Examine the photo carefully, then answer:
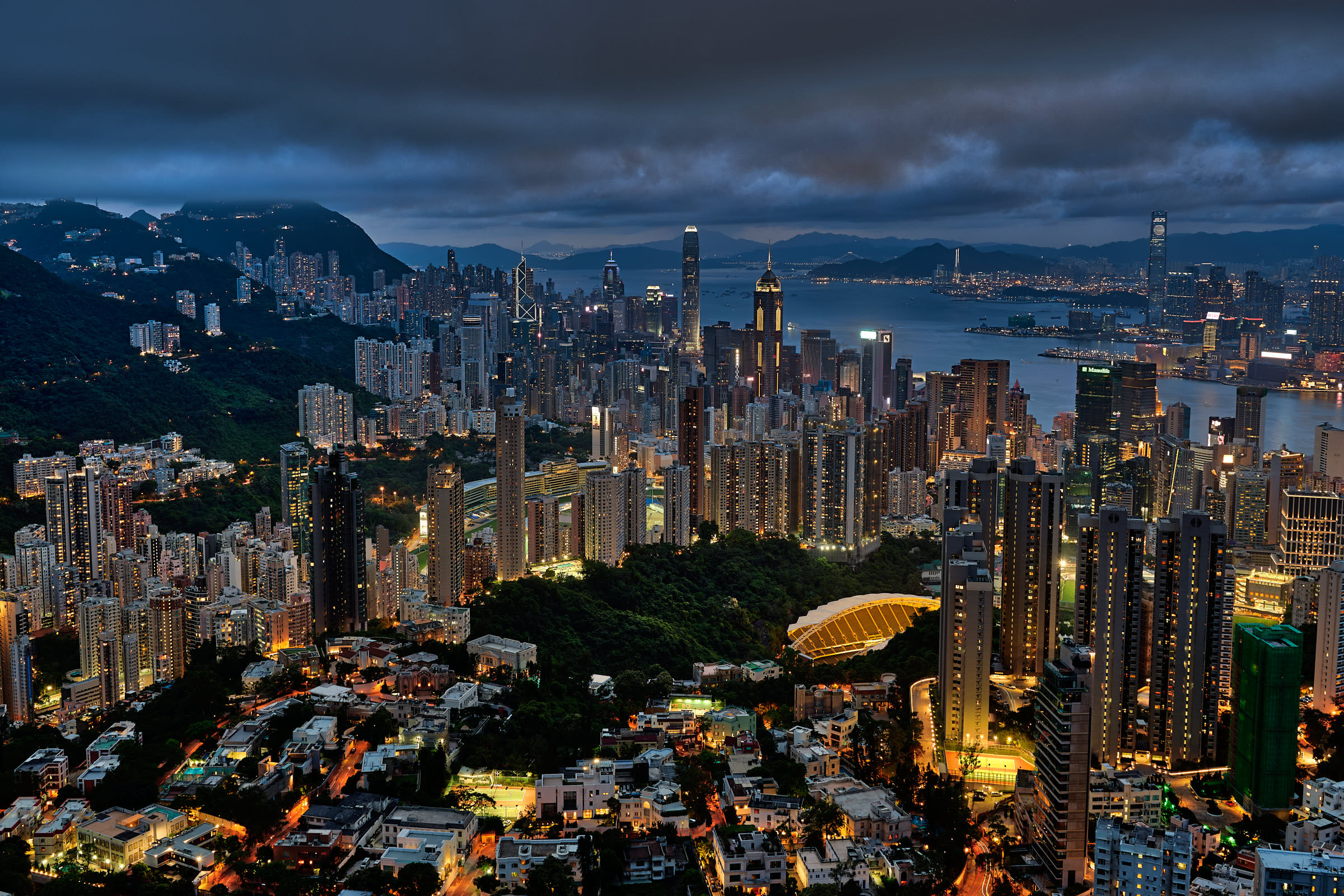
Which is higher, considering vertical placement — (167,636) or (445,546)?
(445,546)

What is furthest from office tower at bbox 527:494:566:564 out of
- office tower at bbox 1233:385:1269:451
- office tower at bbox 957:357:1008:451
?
office tower at bbox 1233:385:1269:451

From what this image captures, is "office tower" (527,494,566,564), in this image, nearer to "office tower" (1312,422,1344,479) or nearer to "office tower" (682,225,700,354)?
"office tower" (1312,422,1344,479)

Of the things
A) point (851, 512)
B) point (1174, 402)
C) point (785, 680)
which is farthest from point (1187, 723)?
point (1174, 402)

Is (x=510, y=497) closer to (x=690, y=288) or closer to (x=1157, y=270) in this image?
(x=1157, y=270)

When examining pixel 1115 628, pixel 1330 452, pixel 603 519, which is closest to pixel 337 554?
pixel 603 519

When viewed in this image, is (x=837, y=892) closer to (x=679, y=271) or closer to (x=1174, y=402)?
(x=1174, y=402)

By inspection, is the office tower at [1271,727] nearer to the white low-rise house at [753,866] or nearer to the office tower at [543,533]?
the white low-rise house at [753,866]
